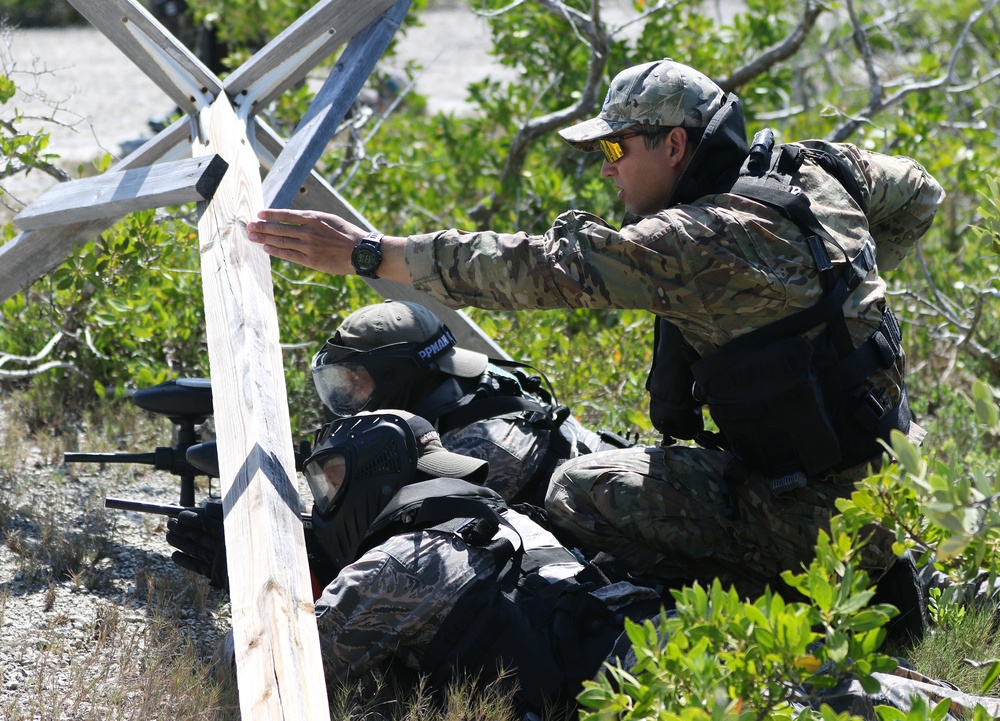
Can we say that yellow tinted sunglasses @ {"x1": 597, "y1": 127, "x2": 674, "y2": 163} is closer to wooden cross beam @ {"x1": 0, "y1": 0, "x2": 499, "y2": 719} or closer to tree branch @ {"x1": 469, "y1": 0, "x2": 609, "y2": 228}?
wooden cross beam @ {"x1": 0, "y1": 0, "x2": 499, "y2": 719}

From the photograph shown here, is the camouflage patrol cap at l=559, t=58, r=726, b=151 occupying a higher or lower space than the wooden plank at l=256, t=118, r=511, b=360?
higher

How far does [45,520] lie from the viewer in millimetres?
4164

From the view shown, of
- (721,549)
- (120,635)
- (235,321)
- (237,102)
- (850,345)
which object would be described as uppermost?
(237,102)

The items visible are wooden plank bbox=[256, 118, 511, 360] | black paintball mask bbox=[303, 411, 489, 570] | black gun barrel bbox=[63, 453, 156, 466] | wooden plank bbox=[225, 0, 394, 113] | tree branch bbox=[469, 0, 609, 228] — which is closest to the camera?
black paintball mask bbox=[303, 411, 489, 570]

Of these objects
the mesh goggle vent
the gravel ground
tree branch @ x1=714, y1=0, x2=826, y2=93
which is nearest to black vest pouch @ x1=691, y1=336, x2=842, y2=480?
the mesh goggle vent

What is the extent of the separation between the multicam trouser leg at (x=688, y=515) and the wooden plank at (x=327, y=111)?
139cm

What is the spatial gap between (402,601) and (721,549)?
3.86 ft

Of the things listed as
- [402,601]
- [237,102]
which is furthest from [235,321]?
[237,102]

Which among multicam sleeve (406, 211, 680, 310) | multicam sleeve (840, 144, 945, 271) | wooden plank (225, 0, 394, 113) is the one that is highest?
wooden plank (225, 0, 394, 113)

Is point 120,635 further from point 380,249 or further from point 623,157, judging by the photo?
point 623,157

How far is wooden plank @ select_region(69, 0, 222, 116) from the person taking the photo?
3.78 meters

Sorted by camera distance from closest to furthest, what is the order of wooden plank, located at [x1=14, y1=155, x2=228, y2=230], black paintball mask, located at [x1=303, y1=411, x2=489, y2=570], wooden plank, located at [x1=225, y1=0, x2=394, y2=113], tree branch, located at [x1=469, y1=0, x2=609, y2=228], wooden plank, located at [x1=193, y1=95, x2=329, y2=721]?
wooden plank, located at [x1=193, y1=95, x2=329, y2=721] < black paintball mask, located at [x1=303, y1=411, x2=489, y2=570] < wooden plank, located at [x1=14, y1=155, x2=228, y2=230] < wooden plank, located at [x1=225, y1=0, x2=394, y2=113] < tree branch, located at [x1=469, y1=0, x2=609, y2=228]

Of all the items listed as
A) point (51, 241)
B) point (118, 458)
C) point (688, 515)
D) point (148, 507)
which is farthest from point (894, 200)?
point (51, 241)

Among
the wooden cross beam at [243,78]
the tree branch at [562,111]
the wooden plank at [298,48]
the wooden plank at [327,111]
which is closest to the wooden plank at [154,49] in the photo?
the wooden cross beam at [243,78]
